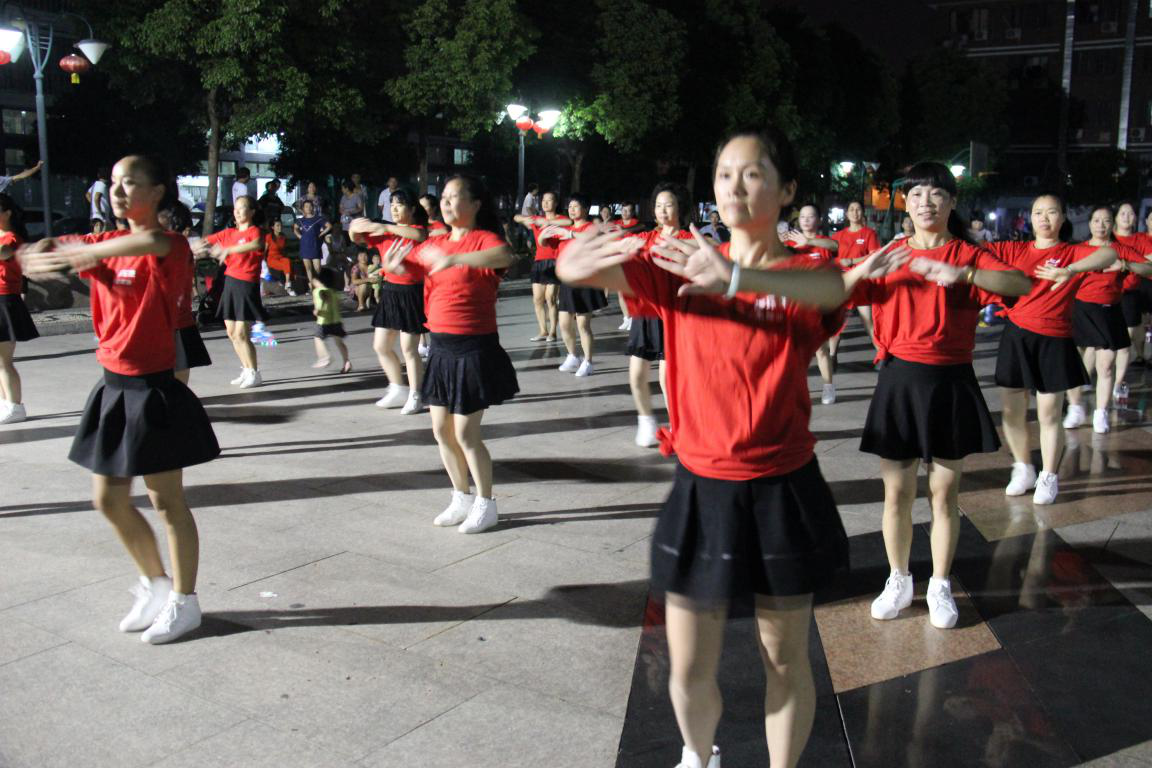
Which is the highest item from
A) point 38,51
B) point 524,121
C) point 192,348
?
point 38,51

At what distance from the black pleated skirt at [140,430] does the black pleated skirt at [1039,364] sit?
467cm

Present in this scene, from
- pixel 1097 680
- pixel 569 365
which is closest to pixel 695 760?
pixel 1097 680

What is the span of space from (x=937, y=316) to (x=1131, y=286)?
6.18 metres

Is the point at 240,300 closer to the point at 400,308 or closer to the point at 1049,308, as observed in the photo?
the point at 400,308

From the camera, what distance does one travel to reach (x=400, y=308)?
9.41m

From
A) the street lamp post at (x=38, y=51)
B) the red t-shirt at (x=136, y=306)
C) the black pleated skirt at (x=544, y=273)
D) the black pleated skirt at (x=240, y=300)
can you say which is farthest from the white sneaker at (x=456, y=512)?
the street lamp post at (x=38, y=51)

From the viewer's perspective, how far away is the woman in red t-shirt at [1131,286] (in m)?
8.45

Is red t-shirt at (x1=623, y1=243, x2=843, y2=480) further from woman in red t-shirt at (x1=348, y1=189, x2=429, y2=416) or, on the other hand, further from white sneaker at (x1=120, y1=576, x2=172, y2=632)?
woman in red t-shirt at (x1=348, y1=189, x2=429, y2=416)

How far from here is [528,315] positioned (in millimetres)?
17734

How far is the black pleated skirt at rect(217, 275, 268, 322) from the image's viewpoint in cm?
1003

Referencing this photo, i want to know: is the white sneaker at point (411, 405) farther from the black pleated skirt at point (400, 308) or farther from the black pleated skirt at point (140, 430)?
the black pleated skirt at point (140, 430)

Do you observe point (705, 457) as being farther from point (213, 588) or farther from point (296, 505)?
point (296, 505)

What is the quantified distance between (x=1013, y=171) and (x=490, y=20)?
5808 cm

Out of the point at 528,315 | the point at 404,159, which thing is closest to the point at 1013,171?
the point at 404,159
